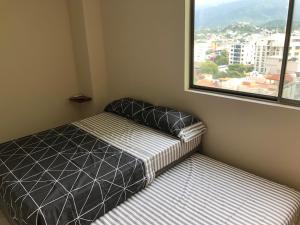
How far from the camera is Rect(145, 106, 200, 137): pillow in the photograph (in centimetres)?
221

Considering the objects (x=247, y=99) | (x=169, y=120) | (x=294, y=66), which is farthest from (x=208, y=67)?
(x=294, y=66)

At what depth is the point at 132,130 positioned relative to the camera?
2.40m

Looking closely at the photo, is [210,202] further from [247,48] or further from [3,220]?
[3,220]

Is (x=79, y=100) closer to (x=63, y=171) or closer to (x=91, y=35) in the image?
(x=91, y=35)

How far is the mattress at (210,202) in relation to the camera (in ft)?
5.19

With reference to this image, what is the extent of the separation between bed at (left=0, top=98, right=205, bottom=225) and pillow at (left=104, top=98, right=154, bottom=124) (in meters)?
0.04

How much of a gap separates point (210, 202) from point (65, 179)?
1.02 metres

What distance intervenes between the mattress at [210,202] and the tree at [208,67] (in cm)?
90

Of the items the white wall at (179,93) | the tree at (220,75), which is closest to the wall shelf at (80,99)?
the white wall at (179,93)

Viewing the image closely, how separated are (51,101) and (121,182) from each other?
1941 millimetres

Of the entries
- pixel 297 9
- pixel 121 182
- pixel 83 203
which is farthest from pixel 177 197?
pixel 297 9

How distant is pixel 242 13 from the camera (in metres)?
1.98

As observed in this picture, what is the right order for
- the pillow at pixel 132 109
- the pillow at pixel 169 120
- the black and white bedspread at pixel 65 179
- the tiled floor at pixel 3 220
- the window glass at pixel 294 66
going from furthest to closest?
the pillow at pixel 132 109, the pillow at pixel 169 120, the tiled floor at pixel 3 220, the window glass at pixel 294 66, the black and white bedspread at pixel 65 179

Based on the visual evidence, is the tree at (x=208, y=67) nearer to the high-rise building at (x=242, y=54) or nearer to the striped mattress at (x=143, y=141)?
the high-rise building at (x=242, y=54)
